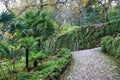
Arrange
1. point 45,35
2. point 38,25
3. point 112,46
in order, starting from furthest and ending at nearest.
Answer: point 45,35, point 38,25, point 112,46

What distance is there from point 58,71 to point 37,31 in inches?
176

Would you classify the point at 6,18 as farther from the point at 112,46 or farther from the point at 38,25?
the point at 112,46

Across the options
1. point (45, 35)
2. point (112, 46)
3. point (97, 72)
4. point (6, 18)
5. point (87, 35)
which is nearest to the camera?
point (6, 18)

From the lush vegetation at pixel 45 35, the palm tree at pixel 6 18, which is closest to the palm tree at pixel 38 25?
the lush vegetation at pixel 45 35

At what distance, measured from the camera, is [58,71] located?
30.9ft

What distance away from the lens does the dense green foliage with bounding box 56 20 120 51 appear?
19.8 m

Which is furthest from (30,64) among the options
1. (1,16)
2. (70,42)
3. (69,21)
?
(69,21)

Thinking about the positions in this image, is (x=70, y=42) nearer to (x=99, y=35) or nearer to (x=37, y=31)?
(x=99, y=35)

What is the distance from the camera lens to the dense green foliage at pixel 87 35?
1975 centimetres

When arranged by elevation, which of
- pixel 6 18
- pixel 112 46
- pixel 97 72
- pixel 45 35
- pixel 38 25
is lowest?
pixel 97 72

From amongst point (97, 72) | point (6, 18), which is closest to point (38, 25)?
point (6, 18)

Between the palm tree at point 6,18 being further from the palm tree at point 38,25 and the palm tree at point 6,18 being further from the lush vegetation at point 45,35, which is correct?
the palm tree at point 38,25

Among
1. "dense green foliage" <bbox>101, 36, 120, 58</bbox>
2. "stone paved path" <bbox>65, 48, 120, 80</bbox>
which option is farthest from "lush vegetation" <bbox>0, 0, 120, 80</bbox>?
"stone paved path" <bbox>65, 48, 120, 80</bbox>

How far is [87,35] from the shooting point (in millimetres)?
21672
